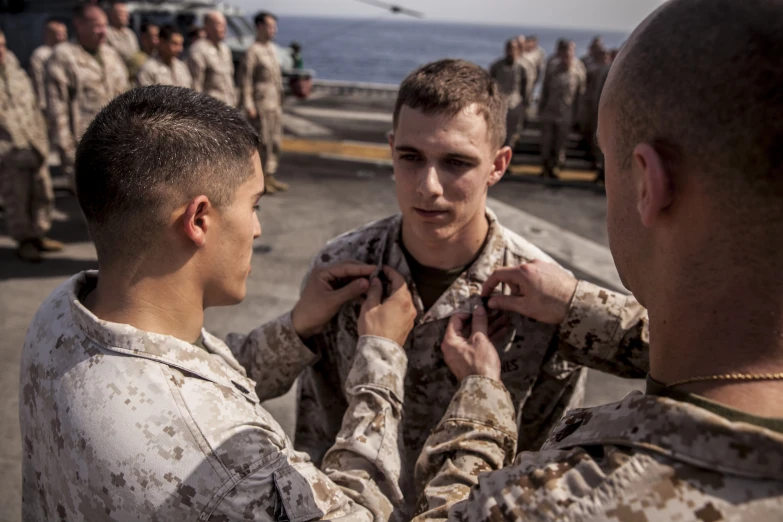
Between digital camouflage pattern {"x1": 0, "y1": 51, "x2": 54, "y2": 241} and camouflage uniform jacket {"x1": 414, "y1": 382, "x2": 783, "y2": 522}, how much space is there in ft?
20.5

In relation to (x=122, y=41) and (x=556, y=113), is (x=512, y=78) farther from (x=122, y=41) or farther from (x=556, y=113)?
(x=122, y=41)

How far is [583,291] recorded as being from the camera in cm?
193

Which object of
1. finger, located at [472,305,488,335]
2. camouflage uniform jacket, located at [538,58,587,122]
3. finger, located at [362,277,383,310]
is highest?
finger, located at [362,277,383,310]

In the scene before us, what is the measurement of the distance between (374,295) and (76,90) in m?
5.92

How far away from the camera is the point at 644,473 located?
91 cm

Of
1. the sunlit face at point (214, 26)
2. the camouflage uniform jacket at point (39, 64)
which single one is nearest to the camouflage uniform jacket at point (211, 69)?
the sunlit face at point (214, 26)

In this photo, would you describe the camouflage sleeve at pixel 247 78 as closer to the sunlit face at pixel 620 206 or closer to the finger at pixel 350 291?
the finger at pixel 350 291

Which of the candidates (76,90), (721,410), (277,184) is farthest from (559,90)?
(721,410)

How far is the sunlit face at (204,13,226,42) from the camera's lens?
8164 millimetres

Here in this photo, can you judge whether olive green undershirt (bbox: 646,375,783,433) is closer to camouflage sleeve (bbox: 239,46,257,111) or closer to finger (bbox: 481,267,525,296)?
finger (bbox: 481,267,525,296)

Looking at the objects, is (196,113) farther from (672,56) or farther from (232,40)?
(232,40)

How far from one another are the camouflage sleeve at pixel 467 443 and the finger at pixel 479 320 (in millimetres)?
244

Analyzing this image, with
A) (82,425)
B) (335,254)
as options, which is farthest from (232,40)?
(82,425)

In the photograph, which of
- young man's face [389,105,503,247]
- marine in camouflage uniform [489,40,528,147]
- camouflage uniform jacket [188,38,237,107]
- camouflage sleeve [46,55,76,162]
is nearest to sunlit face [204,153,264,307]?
young man's face [389,105,503,247]
